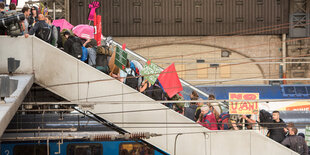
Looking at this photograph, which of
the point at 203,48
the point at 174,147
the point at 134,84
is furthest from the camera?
the point at 203,48

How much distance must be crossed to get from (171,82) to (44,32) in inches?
142

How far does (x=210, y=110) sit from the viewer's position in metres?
12.8

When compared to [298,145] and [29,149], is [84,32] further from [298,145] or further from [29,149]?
[298,145]

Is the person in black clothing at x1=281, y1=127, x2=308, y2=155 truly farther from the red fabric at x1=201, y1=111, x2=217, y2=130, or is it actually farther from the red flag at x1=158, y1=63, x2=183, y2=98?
the red flag at x1=158, y1=63, x2=183, y2=98

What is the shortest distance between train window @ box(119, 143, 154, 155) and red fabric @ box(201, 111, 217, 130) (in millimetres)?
3610

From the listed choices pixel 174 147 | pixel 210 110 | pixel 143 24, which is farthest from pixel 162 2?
pixel 174 147

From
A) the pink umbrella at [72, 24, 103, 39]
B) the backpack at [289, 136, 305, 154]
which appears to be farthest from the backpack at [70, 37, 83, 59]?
the backpack at [289, 136, 305, 154]

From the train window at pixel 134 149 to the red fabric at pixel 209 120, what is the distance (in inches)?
142

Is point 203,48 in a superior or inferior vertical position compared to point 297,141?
superior

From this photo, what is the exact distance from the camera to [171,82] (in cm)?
1221

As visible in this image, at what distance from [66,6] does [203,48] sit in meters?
8.94

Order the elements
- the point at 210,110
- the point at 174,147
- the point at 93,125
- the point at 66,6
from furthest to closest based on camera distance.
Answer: the point at 66,6 → the point at 93,125 → the point at 210,110 → the point at 174,147

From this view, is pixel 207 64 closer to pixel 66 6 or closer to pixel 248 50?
pixel 248 50

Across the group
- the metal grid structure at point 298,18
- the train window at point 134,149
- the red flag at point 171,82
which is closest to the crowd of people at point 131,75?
the red flag at point 171,82
